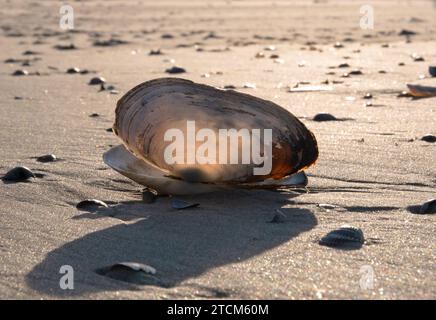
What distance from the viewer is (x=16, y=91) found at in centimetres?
659

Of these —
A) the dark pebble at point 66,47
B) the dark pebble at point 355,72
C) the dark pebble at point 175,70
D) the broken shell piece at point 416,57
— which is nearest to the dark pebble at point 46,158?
the dark pebble at point 175,70

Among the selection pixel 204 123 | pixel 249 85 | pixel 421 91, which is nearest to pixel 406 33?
pixel 249 85

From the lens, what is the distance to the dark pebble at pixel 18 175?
11.6 ft

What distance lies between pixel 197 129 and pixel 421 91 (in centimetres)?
298

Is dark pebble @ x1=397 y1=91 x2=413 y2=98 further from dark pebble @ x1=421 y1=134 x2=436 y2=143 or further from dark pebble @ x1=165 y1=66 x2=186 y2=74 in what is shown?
dark pebble @ x1=165 y1=66 x2=186 y2=74

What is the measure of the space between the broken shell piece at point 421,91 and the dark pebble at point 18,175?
3235 mm

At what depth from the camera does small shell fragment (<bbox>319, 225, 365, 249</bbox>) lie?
104 inches

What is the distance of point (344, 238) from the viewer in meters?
2.66

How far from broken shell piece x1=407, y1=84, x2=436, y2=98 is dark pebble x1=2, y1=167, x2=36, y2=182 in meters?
3.24

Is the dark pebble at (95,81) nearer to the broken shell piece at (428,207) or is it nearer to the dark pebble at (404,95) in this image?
the dark pebble at (404,95)

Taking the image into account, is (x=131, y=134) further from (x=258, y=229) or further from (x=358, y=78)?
(x=358, y=78)

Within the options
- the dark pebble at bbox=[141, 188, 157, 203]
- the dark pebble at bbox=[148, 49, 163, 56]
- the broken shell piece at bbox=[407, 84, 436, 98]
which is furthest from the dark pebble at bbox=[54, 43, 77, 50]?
the dark pebble at bbox=[141, 188, 157, 203]

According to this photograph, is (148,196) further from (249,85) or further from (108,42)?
(108,42)

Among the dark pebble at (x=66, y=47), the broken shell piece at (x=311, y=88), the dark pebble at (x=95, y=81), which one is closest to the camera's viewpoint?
the broken shell piece at (x=311, y=88)
